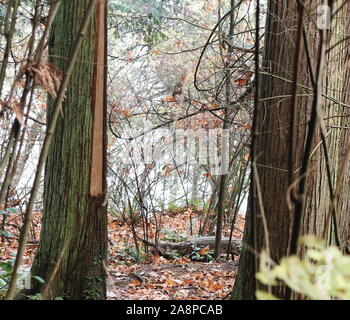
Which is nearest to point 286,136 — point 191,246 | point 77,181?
point 77,181

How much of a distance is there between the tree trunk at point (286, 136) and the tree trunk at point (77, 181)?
137cm

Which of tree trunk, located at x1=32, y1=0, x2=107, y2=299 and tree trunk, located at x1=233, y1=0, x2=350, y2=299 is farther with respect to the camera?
tree trunk, located at x1=32, y1=0, x2=107, y2=299

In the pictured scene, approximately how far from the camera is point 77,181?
447 centimetres

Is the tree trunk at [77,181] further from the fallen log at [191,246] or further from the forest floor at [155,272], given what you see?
the fallen log at [191,246]

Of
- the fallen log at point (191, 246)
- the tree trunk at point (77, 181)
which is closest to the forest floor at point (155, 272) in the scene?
the fallen log at point (191, 246)

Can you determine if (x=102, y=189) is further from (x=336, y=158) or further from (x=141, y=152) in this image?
(x=141, y=152)

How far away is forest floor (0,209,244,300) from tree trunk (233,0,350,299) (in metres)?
1.22

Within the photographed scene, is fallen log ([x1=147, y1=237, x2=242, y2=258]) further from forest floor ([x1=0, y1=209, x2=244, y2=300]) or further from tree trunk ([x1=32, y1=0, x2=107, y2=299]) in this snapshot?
tree trunk ([x1=32, y1=0, x2=107, y2=299])

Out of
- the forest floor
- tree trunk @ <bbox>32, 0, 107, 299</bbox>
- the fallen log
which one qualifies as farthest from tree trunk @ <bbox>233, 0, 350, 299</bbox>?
the fallen log

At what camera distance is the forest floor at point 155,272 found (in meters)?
5.39

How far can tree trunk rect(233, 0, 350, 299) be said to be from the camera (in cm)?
351
